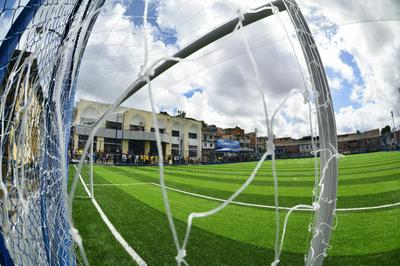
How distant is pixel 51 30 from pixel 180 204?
423 cm

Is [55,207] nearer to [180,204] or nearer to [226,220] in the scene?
[226,220]

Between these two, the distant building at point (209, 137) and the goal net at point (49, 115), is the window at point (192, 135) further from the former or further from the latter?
the goal net at point (49, 115)

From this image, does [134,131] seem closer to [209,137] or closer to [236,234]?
[236,234]

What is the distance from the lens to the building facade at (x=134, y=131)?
1.52m

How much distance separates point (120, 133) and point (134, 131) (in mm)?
343

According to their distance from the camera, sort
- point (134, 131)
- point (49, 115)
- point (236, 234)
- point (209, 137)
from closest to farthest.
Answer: point (49, 115) < point (236, 234) < point (134, 131) < point (209, 137)

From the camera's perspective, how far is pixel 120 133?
2.87 metres

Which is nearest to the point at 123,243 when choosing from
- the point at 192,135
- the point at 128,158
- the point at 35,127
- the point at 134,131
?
the point at 134,131

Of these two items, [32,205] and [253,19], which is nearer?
[32,205]

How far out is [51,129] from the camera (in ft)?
4.00

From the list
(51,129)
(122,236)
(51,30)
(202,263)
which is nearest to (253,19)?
(51,30)

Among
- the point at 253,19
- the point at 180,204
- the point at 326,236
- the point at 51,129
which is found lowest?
the point at 180,204

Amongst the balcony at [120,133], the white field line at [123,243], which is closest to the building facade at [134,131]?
the balcony at [120,133]

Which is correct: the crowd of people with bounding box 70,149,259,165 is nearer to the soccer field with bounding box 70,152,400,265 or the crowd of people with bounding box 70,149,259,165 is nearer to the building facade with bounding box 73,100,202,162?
the building facade with bounding box 73,100,202,162
